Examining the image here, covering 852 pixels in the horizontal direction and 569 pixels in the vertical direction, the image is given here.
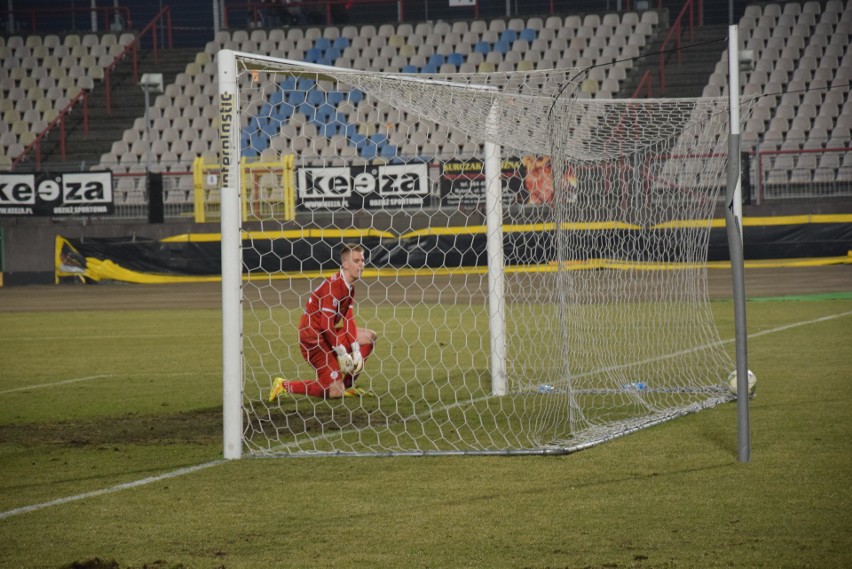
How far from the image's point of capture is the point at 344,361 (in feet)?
26.6

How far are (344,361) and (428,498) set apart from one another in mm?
3225

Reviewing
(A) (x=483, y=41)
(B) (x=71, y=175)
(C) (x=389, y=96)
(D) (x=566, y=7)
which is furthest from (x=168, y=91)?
(C) (x=389, y=96)

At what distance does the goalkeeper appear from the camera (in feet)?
26.9

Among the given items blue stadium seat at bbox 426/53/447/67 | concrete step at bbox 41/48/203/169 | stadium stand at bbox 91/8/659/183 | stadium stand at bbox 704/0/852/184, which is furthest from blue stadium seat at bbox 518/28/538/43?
concrete step at bbox 41/48/203/169

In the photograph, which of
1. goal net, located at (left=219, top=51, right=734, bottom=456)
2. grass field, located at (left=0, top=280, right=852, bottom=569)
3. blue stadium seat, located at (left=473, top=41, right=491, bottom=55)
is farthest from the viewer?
blue stadium seat, located at (left=473, top=41, right=491, bottom=55)

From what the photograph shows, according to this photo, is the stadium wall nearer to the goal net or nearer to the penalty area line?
the goal net

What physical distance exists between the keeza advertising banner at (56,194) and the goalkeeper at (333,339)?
19.7 metres

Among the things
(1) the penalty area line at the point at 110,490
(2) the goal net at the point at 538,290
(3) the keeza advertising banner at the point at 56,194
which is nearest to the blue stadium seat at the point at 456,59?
(3) the keeza advertising banner at the point at 56,194

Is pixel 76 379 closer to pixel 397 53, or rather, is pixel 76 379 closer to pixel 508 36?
pixel 397 53

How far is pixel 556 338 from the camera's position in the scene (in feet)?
24.4

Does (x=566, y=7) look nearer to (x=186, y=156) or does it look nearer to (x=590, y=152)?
(x=186, y=156)

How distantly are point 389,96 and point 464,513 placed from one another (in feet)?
10.2

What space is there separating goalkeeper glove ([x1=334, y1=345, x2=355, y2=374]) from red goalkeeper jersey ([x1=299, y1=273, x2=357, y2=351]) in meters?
0.13

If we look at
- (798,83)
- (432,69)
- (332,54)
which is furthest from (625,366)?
(332,54)
